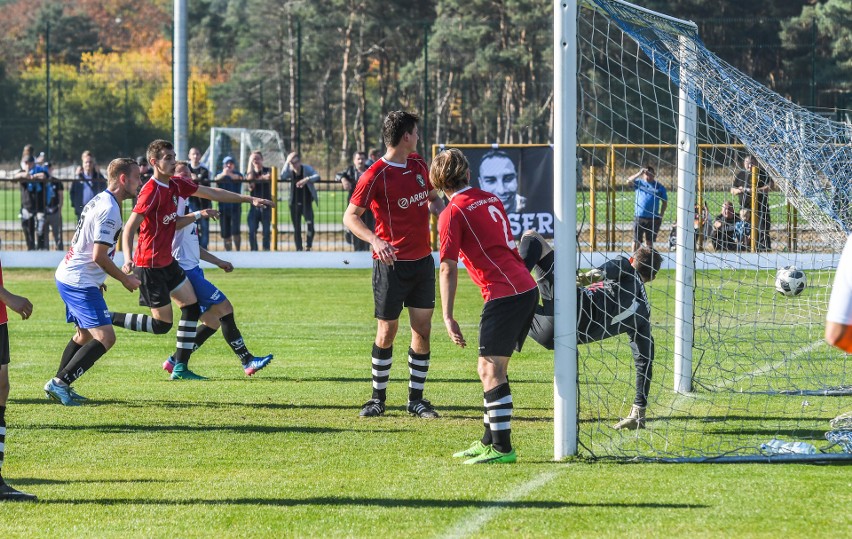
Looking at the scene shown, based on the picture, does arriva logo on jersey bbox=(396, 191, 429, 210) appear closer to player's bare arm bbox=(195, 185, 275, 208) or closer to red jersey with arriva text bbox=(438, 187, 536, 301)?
red jersey with arriva text bbox=(438, 187, 536, 301)

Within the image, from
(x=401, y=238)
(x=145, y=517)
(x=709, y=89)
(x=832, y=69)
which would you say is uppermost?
(x=832, y=69)

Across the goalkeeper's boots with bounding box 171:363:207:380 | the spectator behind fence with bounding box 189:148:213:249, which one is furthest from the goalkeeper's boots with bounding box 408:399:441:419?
the spectator behind fence with bounding box 189:148:213:249

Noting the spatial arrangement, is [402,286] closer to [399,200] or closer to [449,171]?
[399,200]

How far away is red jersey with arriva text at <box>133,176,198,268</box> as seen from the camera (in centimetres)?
973

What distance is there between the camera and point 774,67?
1057 inches

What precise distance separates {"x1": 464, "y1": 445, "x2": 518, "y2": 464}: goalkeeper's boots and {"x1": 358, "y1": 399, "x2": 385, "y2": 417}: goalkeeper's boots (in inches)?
69.0

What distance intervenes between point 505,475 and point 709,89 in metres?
3.57

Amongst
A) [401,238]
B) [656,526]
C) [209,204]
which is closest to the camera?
[656,526]

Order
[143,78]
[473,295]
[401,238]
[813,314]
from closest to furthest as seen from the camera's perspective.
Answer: [401,238], [813,314], [473,295], [143,78]

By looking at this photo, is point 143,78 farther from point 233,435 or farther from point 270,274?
point 233,435

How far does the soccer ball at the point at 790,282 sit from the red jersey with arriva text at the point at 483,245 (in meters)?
3.84

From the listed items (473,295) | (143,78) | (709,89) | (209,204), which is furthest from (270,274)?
(143,78)

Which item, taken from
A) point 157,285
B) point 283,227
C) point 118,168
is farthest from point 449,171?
point 283,227

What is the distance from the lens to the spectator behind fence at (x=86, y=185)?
21.6 metres
